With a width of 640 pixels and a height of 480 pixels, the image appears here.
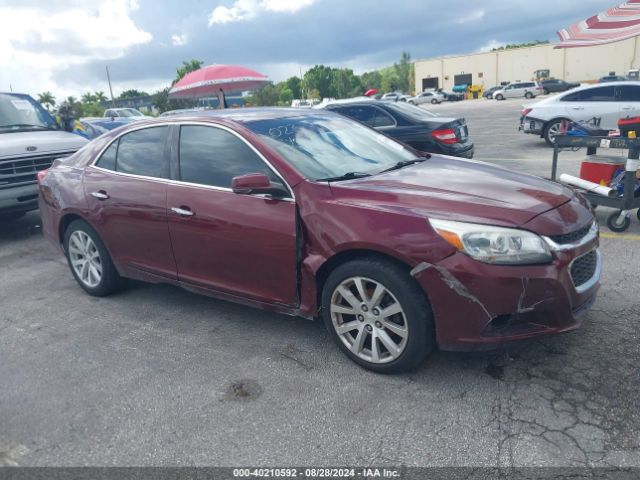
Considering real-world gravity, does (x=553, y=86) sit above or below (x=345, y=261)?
above

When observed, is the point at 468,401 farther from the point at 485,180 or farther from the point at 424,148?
the point at 424,148

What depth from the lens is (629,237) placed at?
561 cm

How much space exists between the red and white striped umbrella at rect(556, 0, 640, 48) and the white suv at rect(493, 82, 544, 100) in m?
44.1

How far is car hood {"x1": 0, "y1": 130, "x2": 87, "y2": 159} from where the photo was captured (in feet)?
23.0

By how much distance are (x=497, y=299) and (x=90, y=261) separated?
3.67m

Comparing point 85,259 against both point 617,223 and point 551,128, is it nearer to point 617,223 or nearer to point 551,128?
point 617,223

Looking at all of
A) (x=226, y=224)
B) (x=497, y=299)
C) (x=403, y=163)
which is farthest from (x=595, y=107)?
(x=226, y=224)

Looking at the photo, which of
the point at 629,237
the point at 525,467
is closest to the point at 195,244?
the point at 525,467

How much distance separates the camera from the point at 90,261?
4.80 m

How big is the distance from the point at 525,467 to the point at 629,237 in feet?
13.6

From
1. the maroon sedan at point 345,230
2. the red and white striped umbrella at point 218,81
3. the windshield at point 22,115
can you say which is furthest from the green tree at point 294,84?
the maroon sedan at point 345,230

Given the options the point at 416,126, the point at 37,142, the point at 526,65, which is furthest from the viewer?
the point at 526,65

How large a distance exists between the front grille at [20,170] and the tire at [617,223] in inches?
288

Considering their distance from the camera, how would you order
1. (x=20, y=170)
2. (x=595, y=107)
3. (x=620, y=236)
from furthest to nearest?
(x=595, y=107) → (x=20, y=170) → (x=620, y=236)
